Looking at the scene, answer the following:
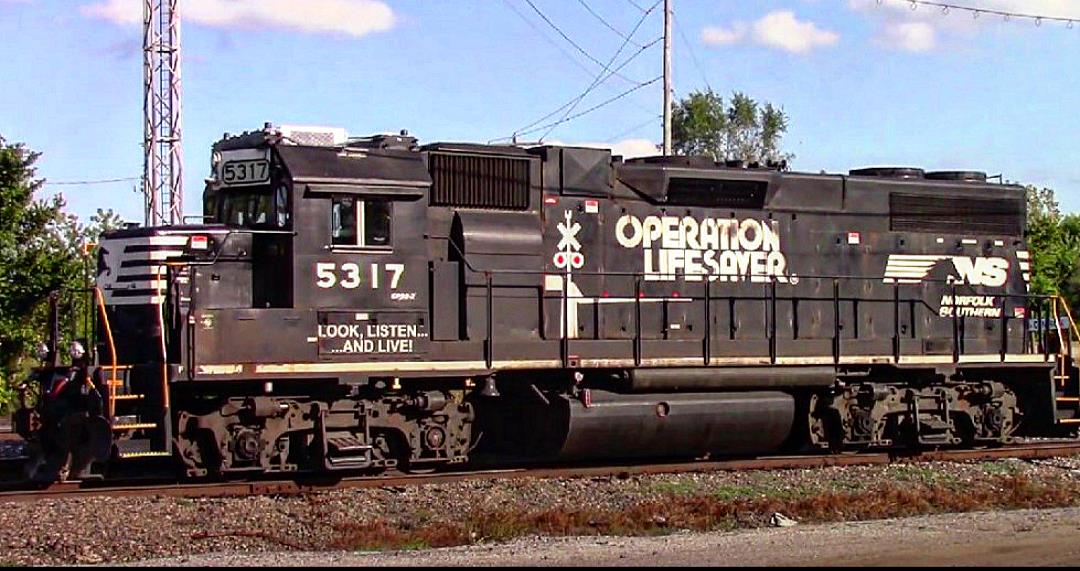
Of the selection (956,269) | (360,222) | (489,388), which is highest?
(360,222)

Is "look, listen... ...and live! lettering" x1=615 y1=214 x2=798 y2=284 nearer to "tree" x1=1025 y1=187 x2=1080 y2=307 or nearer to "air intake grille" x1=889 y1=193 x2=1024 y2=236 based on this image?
"air intake grille" x1=889 y1=193 x2=1024 y2=236

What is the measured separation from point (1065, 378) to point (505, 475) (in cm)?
801

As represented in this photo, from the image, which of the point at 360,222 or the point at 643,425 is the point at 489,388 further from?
the point at 360,222

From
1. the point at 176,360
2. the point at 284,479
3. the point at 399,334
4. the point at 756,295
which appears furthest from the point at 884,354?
the point at 176,360

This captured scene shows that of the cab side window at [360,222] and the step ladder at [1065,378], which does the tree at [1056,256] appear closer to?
the step ladder at [1065,378]

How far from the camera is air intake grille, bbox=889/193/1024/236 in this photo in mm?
17047

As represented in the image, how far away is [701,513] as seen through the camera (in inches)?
454

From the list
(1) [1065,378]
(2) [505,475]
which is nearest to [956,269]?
(1) [1065,378]

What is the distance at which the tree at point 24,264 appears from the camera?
23.2m

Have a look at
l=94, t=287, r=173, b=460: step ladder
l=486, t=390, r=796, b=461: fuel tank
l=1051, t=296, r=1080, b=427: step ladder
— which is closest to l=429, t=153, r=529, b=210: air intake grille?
l=486, t=390, r=796, b=461: fuel tank

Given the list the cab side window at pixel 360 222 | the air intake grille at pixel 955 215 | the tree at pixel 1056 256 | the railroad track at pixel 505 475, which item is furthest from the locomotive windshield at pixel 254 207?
the tree at pixel 1056 256

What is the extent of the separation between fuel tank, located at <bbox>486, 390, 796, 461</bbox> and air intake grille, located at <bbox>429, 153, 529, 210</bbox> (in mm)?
2240

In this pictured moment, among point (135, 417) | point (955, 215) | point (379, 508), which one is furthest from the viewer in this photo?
point (955, 215)

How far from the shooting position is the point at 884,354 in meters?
16.2
